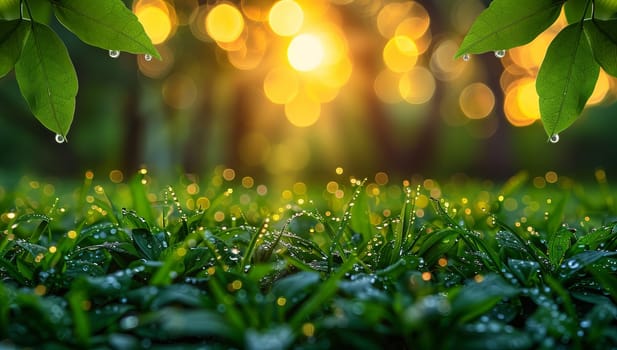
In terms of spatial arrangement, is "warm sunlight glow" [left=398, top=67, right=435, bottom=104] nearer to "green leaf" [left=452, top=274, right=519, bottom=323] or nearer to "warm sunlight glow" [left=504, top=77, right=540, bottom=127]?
"warm sunlight glow" [left=504, top=77, right=540, bottom=127]

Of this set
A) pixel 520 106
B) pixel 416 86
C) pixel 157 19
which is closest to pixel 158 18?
pixel 157 19

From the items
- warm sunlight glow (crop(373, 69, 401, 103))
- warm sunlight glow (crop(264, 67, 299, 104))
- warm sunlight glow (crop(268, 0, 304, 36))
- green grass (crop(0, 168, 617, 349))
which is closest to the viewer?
green grass (crop(0, 168, 617, 349))

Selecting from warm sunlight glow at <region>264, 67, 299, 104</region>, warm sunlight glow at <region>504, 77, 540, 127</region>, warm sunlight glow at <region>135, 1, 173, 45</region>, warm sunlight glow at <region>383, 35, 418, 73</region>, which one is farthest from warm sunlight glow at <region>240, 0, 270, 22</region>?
warm sunlight glow at <region>504, 77, 540, 127</region>

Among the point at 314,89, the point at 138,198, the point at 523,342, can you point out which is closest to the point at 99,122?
the point at 314,89

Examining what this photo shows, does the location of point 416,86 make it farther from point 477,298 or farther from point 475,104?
point 477,298

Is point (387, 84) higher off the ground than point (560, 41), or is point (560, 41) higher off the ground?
point (387, 84)

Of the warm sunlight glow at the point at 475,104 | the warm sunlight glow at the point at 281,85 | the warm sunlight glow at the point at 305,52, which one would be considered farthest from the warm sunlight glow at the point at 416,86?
the warm sunlight glow at the point at 281,85

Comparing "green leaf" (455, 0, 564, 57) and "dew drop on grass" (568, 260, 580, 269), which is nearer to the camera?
"dew drop on grass" (568, 260, 580, 269)

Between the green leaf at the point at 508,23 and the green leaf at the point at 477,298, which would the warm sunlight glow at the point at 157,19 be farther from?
the green leaf at the point at 477,298
